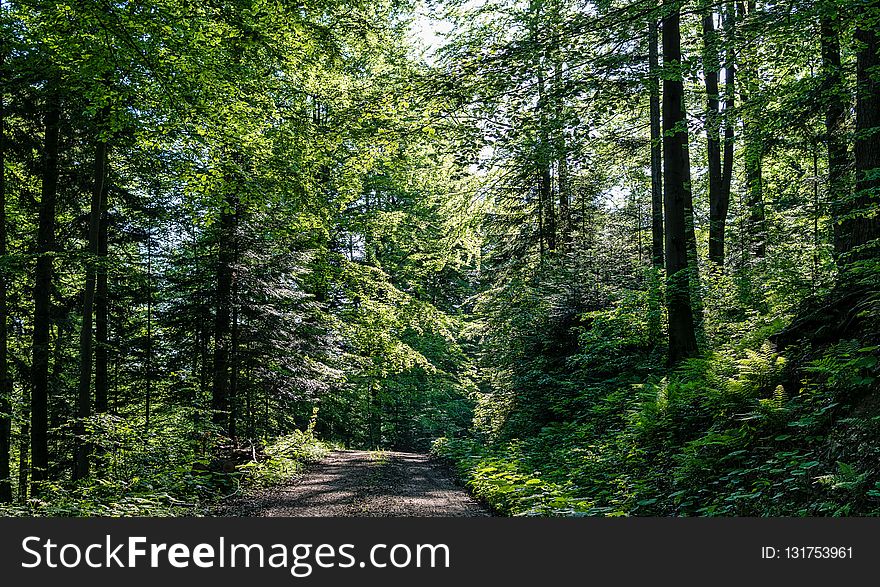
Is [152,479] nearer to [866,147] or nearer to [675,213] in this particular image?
[675,213]

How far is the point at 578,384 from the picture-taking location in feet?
43.8

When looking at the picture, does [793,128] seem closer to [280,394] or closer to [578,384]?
[578,384]

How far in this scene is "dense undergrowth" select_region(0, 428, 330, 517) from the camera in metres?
7.09

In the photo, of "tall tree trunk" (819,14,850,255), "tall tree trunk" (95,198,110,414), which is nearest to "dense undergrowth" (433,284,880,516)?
"tall tree trunk" (819,14,850,255)

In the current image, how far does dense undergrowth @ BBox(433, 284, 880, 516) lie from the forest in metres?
0.04

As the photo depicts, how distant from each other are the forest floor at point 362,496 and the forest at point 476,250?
598 millimetres

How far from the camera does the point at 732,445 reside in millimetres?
6488

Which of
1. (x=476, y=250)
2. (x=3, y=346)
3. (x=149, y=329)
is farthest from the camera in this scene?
(x=476, y=250)

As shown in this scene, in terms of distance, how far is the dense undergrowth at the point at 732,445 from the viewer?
5.05m

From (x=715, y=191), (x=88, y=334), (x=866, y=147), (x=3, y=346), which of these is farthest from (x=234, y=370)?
(x=715, y=191)

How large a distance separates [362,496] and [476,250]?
9.09 metres

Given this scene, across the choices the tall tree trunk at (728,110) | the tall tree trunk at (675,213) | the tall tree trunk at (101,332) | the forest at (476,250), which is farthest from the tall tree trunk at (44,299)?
the tall tree trunk at (728,110)

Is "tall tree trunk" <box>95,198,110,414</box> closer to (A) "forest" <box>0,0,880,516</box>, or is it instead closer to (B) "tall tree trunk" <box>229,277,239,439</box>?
(A) "forest" <box>0,0,880,516</box>

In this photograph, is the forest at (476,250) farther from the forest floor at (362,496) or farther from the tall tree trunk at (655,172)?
the forest floor at (362,496)
